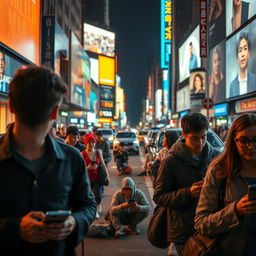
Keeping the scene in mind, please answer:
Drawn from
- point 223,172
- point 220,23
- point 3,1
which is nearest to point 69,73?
point 220,23

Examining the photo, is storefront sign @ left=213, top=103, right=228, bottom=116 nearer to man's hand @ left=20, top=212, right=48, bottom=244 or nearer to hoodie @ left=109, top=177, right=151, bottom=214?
hoodie @ left=109, top=177, right=151, bottom=214

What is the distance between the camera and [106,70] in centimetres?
12875

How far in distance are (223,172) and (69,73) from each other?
148 feet

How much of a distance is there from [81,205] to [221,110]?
44.7 meters

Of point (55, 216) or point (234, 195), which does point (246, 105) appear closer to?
point (234, 195)

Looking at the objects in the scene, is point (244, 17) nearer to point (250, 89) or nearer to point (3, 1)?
point (250, 89)

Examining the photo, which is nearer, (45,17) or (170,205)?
(170,205)

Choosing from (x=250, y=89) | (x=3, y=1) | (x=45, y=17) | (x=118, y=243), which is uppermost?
(x=45, y=17)

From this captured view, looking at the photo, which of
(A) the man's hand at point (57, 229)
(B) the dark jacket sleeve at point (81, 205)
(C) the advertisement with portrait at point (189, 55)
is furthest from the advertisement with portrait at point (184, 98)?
(A) the man's hand at point (57, 229)

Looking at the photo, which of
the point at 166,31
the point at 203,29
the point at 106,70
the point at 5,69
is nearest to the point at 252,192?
the point at 5,69

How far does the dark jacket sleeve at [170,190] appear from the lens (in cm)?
331

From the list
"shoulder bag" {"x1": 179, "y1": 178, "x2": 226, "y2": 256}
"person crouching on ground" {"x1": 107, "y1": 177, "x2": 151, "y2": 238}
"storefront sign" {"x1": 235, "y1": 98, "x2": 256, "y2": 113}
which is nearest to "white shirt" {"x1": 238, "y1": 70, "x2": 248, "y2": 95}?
"storefront sign" {"x1": 235, "y1": 98, "x2": 256, "y2": 113}

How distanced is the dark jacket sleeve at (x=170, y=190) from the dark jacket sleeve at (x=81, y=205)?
1246 millimetres

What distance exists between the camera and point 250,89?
33.4m
